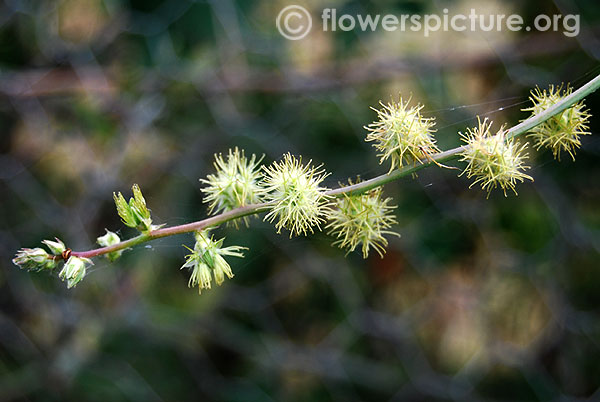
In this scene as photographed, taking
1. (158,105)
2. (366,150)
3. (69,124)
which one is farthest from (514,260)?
(69,124)

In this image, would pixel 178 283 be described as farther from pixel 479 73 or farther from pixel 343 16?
pixel 479 73

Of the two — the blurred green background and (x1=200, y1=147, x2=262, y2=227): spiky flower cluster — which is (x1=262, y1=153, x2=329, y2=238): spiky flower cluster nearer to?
(x1=200, y1=147, x2=262, y2=227): spiky flower cluster

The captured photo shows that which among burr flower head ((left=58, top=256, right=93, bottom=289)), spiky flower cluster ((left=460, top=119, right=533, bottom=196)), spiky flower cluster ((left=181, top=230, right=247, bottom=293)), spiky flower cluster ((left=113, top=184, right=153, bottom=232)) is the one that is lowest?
burr flower head ((left=58, top=256, right=93, bottom=289))

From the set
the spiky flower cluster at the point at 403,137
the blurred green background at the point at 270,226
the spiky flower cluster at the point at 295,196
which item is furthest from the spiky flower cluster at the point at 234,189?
the blurred green background at the point at 270,226

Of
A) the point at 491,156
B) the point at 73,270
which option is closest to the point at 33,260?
the point at 73,270

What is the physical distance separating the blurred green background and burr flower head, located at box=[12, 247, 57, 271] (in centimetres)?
74

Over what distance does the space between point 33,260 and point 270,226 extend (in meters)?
0.89

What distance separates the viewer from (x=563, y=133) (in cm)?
54

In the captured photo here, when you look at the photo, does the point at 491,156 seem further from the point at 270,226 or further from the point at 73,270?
the point at 270,226

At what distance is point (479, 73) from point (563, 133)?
2.77 feet

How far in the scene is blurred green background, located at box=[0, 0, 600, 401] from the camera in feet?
4.17

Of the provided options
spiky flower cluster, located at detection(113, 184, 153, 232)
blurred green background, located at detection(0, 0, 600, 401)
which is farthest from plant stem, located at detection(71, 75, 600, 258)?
blurred green background, located at detection(0, 0, 600, 401)

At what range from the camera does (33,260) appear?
506mm

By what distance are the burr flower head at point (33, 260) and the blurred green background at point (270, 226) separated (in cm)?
74
